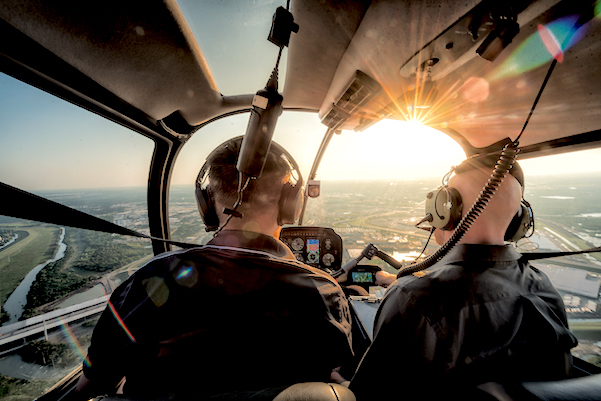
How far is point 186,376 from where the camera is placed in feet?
2.10

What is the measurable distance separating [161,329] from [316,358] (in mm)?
525

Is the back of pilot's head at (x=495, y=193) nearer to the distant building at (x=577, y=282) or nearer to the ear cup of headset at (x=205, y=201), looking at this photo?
the ear cup of headset at (x=205, y=201)

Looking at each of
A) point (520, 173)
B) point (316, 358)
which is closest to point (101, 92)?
point (316, 358)

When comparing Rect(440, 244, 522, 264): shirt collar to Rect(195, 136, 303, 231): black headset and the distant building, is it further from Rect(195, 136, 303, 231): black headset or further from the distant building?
the distant building

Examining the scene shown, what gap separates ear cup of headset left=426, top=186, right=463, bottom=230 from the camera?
1168 millimetres

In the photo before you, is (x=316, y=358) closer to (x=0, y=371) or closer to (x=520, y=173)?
(x=520, y=173)

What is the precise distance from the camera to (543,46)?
92 cm

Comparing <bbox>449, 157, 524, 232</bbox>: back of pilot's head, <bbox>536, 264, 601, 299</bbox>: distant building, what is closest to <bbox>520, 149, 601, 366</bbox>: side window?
<bbox>536, 264, 601, 299</bbox>: distant building

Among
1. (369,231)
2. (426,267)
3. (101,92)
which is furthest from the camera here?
(369,231)

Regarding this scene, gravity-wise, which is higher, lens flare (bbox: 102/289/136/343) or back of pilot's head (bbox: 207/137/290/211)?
back of pilot's head (bbox: 207/137/290/211)

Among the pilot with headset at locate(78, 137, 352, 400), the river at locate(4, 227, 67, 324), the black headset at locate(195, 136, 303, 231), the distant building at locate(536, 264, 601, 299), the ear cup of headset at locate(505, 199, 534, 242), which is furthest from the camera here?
the distant building at locate(536, 264, 601, 299)

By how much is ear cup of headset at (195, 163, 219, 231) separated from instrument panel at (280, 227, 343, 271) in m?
1.47

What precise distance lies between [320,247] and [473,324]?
5.92 feet

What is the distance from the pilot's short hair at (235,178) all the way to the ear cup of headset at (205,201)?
0.05 m
